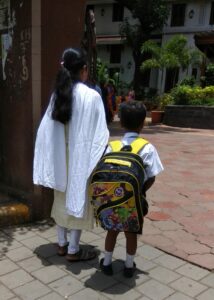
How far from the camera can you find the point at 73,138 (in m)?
3.10

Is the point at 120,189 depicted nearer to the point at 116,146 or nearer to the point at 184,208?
the point at 116,146

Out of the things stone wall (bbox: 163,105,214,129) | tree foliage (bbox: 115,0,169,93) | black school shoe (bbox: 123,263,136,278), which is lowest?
stone wall (bbox: 163,105,214,129)

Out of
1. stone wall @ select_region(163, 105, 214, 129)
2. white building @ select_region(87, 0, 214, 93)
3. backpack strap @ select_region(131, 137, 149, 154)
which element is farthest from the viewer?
white building @ select_region(87, 0, 214, 93)

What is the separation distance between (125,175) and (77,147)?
0.52 m

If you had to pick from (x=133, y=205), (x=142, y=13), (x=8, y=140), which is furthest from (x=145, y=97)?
(x=133, y=205)

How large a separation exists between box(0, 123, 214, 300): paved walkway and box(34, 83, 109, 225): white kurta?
0.50m

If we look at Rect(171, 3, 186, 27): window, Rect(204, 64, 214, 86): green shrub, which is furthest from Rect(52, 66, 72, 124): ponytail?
Rect(171, 3, 186, 27): window

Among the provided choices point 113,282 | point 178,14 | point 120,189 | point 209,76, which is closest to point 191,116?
point 209,76

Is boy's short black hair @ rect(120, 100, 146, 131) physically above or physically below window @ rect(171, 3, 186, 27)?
below

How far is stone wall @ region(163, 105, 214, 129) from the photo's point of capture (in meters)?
14.1

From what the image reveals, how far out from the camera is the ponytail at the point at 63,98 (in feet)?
9.94

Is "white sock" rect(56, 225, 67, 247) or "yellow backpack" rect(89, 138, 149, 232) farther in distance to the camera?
"white sock" rect(56, 225, 67, 247)

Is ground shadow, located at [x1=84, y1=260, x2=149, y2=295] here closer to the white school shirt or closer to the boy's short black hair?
the white school shirt

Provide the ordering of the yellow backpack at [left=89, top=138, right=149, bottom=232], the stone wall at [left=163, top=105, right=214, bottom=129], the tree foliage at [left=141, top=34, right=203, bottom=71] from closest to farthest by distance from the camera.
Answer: the yellow backpack at [left=89, top=138, right=149, bottom=232], the stone wall at [left=163, top=105, right=214, bottom=129], the tree foliage at [left=141, top=34, right=203, bottom=71]
